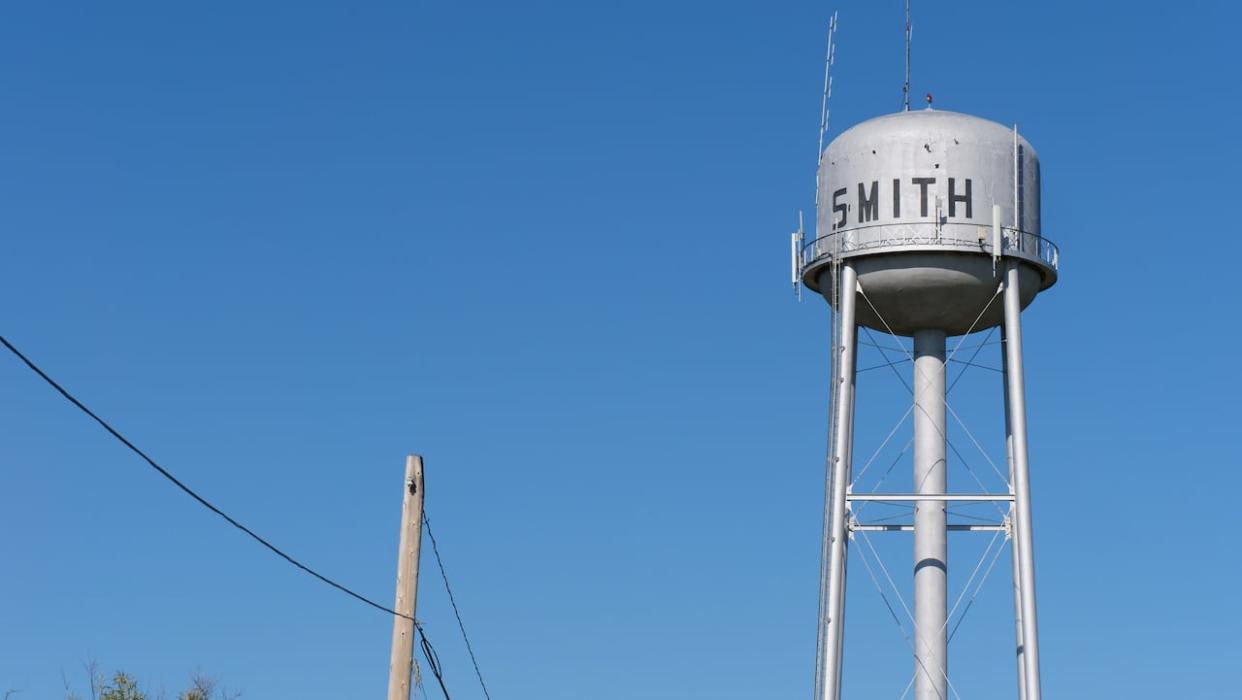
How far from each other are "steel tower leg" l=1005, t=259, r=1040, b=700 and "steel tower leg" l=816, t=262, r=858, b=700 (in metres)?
2.17

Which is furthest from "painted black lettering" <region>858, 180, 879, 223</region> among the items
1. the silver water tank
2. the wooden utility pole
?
the wooden utility pole

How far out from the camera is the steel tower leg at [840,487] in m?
29.5

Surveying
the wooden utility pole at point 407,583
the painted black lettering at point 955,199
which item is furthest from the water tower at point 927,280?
the wooden utility pole at point 407,583

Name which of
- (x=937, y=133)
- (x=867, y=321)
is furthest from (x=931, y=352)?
(x=937, y=133)

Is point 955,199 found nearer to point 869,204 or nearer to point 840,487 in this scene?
point 869,204

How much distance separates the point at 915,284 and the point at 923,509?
324 centimetres

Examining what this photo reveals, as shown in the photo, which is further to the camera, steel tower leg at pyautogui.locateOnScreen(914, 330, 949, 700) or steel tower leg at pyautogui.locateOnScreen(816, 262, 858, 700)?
steel tower leg at pyautogui.locateOnScreen(914, 330, 949, 700)

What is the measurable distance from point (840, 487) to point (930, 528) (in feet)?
5.44

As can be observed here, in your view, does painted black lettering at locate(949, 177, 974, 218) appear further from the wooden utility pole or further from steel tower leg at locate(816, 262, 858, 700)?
the wooden utility pole

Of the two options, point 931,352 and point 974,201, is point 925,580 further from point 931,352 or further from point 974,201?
point 974,201

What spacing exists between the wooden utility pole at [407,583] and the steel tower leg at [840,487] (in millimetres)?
9648

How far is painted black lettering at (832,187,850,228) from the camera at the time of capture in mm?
30828

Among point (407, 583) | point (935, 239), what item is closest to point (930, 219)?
point (935, 239)

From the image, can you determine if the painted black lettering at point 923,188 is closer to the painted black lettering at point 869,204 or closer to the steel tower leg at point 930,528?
the painted black lettering at point 869,204
